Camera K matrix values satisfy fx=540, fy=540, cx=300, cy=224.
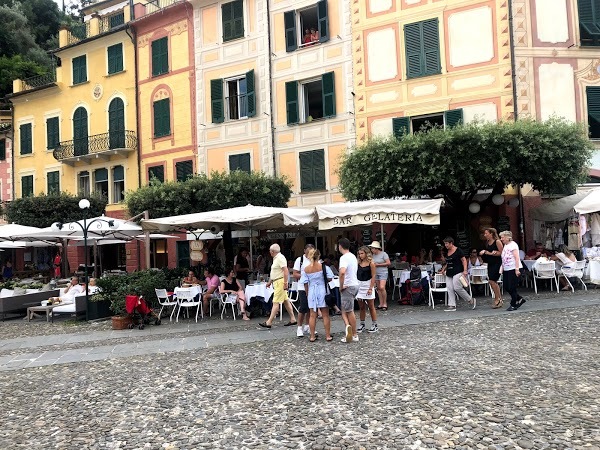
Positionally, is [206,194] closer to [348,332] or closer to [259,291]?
[259,291]

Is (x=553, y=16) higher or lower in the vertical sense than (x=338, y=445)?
higher

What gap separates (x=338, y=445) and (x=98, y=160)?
23.3 m

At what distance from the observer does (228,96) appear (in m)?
21.5

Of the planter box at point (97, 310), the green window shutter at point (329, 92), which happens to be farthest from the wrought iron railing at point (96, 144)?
the planter box at point (97, 310)

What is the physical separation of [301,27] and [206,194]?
7.99 meters

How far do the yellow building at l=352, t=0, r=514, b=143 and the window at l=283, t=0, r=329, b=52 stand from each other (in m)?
1.75

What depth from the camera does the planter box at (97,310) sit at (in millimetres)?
12055

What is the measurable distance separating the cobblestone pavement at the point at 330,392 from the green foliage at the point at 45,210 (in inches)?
553

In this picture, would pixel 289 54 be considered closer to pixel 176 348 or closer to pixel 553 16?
pixel 553 16

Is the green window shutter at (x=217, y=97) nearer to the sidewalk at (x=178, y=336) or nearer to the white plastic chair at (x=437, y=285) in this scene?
the sidewalk at (x=178, y=336)

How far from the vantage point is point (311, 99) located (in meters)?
20.5

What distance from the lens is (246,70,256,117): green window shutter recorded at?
20.6 metres

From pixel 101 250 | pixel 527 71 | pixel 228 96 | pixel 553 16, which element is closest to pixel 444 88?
pixel 527 71

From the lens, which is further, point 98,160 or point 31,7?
point 31,7
